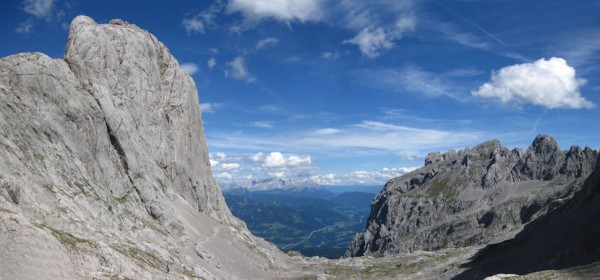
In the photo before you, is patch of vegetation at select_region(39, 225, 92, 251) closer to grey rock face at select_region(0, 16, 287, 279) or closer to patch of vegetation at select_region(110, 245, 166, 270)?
grey rock face at select_region(0, 16, 287, 279)

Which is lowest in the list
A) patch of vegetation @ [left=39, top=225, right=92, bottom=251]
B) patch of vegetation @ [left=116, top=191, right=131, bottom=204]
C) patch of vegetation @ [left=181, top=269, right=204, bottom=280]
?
patch of vegetation @ [left=181, top=269, right=204, bottom=280]

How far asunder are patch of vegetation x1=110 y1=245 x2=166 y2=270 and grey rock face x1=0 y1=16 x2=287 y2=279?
0.44 m

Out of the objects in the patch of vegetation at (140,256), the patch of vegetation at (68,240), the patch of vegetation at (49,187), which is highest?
the patch of vegetation at (49,187)

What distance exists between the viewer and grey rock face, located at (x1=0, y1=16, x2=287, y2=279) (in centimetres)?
6575

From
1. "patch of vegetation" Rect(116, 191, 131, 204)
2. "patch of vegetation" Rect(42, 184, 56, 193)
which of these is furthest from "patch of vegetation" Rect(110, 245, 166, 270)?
"patch of vegetation" Rect(116, 191, 131, 204)

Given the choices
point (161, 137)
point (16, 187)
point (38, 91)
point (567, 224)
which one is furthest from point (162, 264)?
point (567, 224)

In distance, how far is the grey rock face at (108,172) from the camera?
6575cm

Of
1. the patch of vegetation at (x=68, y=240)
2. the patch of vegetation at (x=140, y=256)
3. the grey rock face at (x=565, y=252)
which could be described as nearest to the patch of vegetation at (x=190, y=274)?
the patch of vegetation at (x=140, y=256)

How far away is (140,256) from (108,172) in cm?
3669

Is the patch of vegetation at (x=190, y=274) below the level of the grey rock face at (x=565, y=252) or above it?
below

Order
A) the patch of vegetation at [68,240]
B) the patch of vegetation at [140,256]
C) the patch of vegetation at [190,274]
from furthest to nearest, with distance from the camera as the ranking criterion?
1. the patch of vegetation at [190,274]
2. the patch of vegetation at [140,256]
3. the patch of vegetation at [68,240]

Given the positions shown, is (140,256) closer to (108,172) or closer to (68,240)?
(68,240)

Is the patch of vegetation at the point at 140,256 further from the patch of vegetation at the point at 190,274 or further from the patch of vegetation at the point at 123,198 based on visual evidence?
the patch of vegetation at the point at 123,198

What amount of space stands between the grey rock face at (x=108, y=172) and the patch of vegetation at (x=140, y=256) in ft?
1.45
